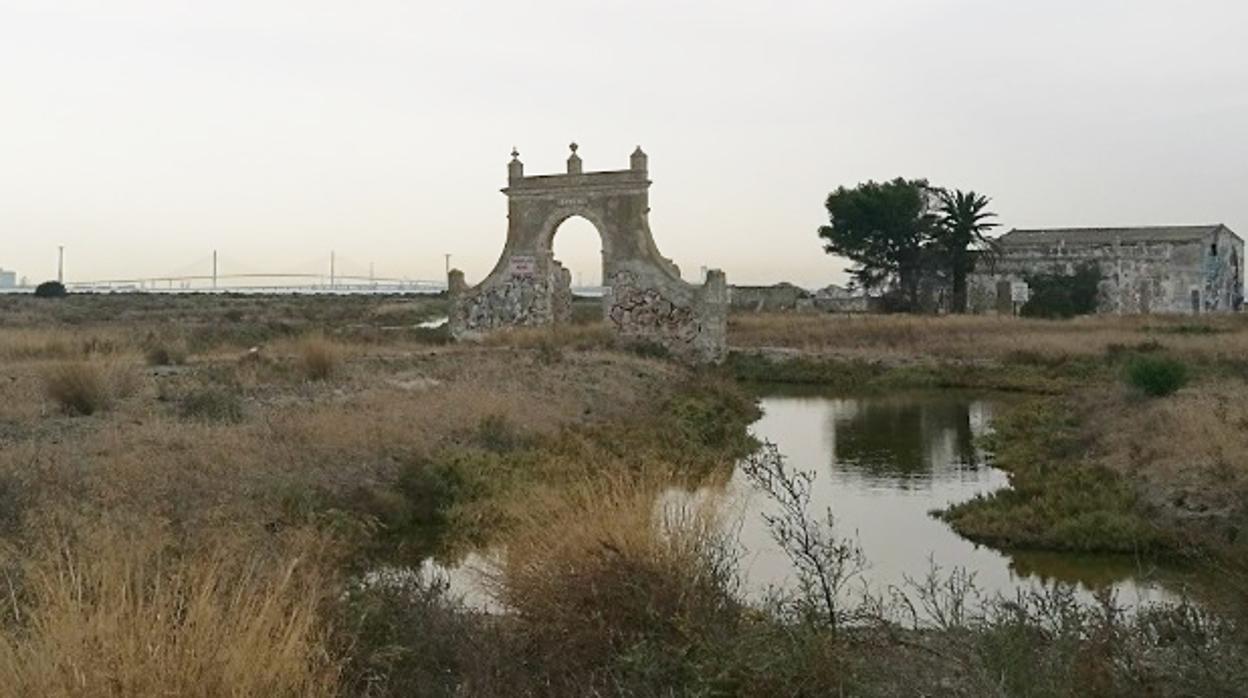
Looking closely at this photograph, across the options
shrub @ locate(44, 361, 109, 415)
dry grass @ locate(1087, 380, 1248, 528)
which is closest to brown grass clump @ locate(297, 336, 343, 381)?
shrub @ locate(44, 361, 109, 415)

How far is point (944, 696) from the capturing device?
5684mm

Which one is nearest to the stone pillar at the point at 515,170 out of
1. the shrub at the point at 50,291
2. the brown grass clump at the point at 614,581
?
the brown grass clump at the point at 614,581

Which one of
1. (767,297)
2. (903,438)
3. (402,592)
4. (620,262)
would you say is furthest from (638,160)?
(767,297)

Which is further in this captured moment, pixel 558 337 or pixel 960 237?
pixel 960 237

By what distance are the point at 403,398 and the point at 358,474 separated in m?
4.04

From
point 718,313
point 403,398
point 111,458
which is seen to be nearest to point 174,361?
point 403,398

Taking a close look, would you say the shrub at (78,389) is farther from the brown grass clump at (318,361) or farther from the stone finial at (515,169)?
the stone finial at (515,169)

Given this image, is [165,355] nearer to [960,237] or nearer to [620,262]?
[620,262]

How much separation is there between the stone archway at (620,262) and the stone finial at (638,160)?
2cm

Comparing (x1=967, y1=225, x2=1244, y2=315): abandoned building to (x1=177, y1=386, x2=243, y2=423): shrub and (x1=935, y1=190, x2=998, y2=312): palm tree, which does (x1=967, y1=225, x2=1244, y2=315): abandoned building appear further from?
(x1=177, y1=386, x2=243, y2=423): shrub

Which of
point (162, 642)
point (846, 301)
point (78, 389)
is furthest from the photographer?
point (846, 301)

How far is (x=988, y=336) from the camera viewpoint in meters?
33.8

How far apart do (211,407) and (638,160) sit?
52.2 ft

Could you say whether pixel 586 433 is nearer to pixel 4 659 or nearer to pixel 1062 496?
pixel 1062 496
